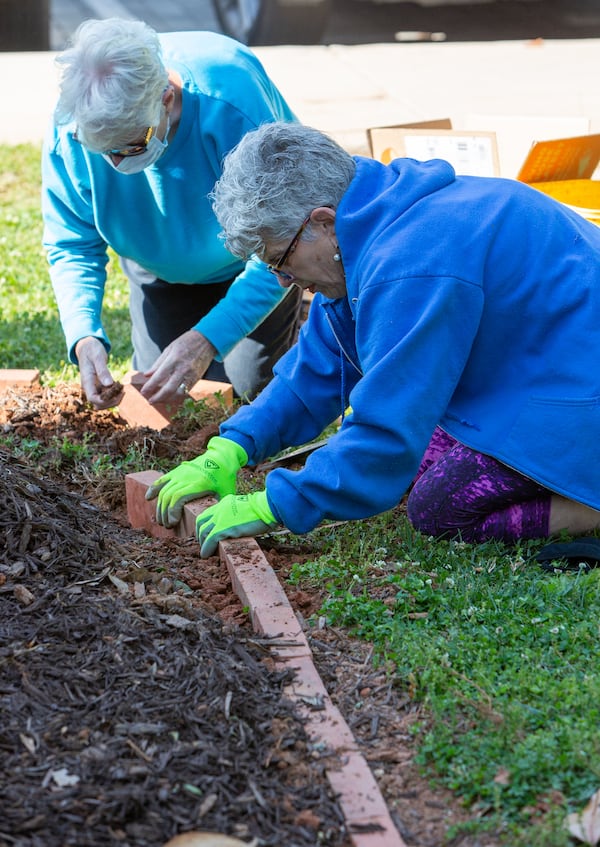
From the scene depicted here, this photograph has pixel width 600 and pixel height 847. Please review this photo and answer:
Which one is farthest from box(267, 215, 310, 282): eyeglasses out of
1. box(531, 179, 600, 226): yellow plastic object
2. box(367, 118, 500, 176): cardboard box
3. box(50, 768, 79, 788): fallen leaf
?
box(367, 118, 500, 176): cardboard box

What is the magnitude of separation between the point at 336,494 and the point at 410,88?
9808 mm

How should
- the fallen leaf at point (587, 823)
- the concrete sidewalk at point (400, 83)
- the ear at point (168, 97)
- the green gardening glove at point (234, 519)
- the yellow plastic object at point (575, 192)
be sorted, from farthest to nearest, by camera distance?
the concrete sidewalk at point (400, 83) → the yellow plastic object at point (575, 192) → the ear at point (168, 97) → the green gardening glove at point (234, 519) → the fallen leaf at point (587, 823)

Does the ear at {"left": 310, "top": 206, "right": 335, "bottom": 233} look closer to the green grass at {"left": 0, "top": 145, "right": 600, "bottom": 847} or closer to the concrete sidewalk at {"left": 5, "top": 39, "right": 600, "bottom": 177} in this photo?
the green grass at {"left": 0, "top": 145, "right": 600, "bottom": 847}

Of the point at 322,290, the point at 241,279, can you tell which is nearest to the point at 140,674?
the point at 322,290

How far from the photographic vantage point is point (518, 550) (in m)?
3.38

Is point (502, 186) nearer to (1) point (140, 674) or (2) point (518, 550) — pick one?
(2) point (518, 550)

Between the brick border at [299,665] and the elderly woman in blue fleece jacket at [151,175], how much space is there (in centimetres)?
63

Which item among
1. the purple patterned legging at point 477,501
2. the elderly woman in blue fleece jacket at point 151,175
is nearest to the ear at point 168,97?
the elderly woman in blue fleece jacket at point 151,175

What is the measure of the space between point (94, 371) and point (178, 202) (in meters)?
0.82

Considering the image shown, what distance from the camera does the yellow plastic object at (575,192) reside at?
5.04 metres

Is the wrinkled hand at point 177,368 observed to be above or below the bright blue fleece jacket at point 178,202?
below

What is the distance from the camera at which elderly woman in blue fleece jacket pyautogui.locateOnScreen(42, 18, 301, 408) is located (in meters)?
3.61

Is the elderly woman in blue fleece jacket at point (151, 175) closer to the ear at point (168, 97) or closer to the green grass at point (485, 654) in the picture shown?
the ear at point (168, 97)

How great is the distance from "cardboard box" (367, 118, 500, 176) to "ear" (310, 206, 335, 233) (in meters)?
2.65
